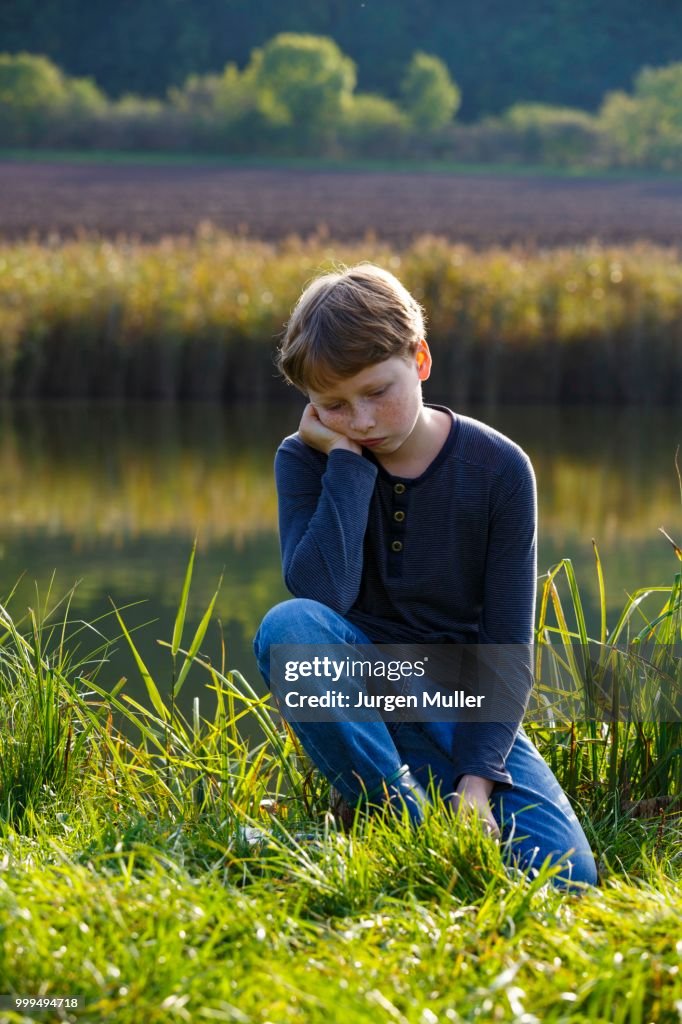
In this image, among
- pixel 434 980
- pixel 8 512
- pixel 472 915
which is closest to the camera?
pixel 434 980

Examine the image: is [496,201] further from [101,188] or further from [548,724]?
[548,724]

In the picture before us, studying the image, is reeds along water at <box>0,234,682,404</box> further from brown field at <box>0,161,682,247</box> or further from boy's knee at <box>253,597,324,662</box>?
brown field at <box>0,161,682,247</box>

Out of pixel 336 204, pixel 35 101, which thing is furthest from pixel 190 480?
pixel 35 101

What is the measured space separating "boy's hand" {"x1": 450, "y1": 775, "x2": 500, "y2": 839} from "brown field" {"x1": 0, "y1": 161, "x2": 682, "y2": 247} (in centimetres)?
1591

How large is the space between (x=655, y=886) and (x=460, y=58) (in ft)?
142

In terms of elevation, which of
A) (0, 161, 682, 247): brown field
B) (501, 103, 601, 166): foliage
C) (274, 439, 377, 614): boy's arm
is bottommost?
(274, 439, 377, 614): boy's arm

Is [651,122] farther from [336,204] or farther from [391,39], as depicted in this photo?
[391,39]

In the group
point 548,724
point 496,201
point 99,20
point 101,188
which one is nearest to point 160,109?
point 99,20

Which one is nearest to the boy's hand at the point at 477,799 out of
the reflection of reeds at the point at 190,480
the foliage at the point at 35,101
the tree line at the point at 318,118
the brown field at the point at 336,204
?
the reflection of reeds at the point at 190,480

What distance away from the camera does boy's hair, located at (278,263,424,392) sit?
1723 millimetres

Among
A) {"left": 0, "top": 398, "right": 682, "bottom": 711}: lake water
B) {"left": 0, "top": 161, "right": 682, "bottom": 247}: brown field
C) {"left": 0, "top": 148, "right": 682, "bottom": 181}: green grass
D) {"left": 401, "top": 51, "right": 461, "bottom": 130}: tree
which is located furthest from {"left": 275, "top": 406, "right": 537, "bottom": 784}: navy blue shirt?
{"left": 401, "top": 51, "right": 461, "bottom": 130}: tree

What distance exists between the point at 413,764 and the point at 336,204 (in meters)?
24.2

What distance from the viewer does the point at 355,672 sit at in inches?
69.9
